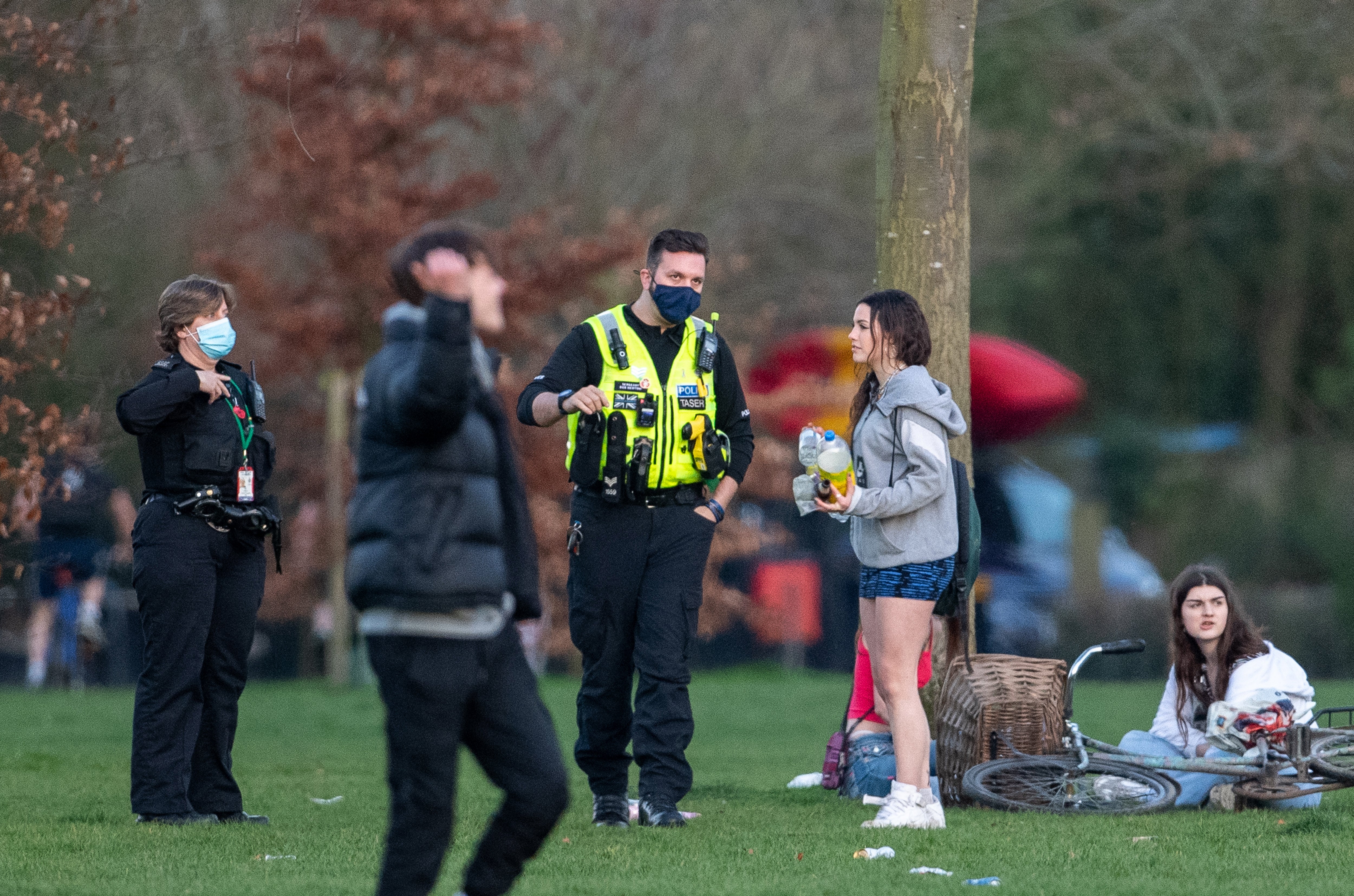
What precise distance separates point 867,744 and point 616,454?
194 centimetres

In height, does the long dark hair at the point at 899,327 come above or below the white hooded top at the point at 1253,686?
above

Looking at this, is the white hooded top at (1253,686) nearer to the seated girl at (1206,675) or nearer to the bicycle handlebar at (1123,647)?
the seated girl at (1206,675)

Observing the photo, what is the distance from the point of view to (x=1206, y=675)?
25.1ft

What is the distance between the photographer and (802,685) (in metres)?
18.2

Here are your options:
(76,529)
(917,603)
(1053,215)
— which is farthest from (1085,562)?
(917,603)

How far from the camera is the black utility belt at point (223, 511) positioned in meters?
6.85

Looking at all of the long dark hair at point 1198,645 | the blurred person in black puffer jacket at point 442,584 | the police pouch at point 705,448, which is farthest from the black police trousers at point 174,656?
the long dark hair at point 1198,645

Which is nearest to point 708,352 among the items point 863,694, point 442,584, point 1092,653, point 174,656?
point 863,694

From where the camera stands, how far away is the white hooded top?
7.34m

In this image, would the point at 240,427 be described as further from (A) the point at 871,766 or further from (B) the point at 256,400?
(A) the point at 871,766

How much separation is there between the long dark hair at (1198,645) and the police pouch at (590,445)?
264 centimetres

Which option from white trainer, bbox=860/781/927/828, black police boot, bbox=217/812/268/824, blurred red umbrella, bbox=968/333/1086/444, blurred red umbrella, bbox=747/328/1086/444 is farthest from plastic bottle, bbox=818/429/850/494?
blurred red umbrella, bbox=968/333/1086/444

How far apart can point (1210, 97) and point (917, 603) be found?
1427 cm

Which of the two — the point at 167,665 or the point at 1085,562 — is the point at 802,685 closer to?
the point at 1085,562
